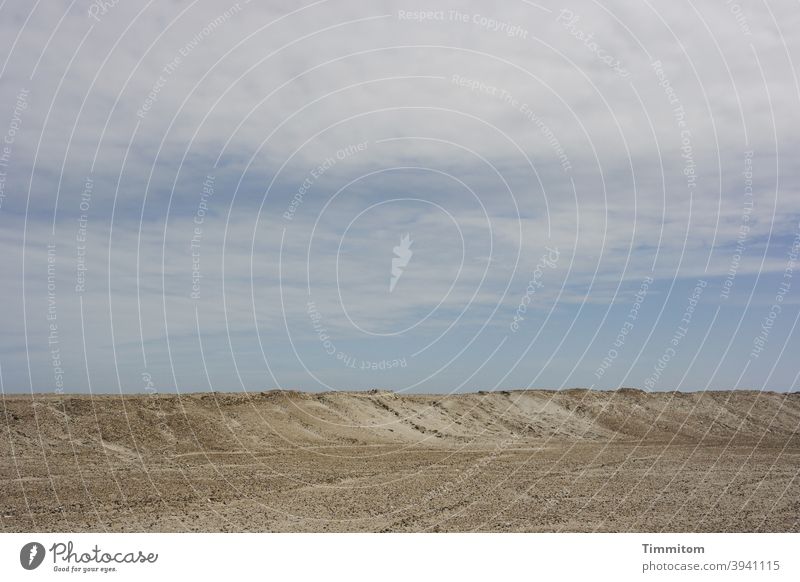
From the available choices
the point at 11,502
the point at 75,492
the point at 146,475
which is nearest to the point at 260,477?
the point at 146,475

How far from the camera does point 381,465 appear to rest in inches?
1366

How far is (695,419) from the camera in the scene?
65625mm
